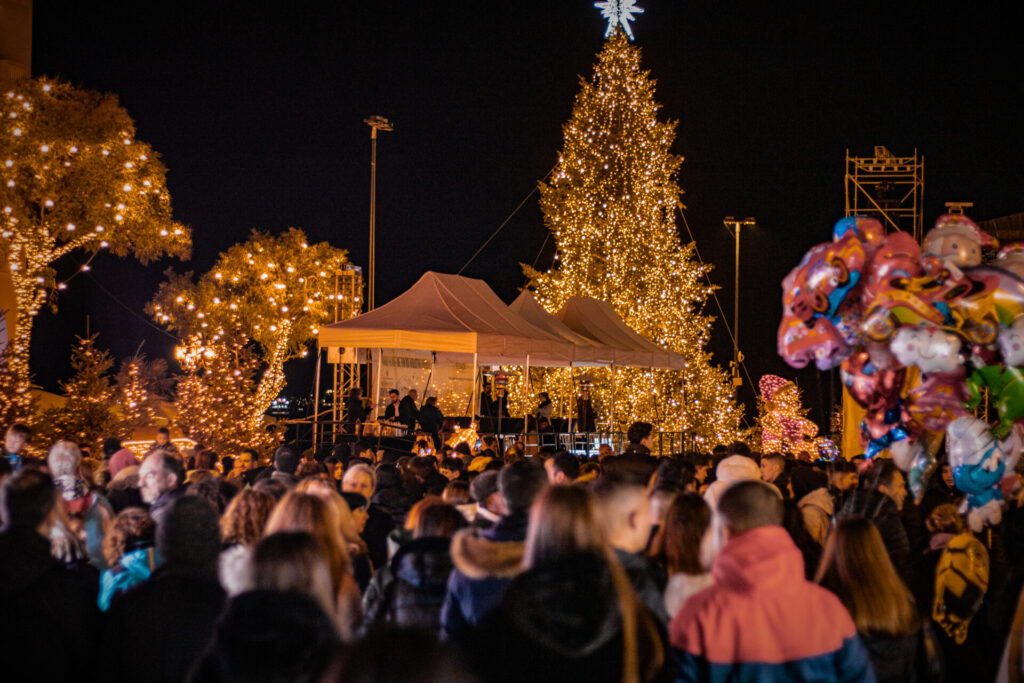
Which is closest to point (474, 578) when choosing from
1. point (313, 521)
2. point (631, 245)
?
point (313, 521)

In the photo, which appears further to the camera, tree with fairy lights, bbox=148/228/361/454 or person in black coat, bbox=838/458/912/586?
tree with fairy lights, bbox=148/228/361/454

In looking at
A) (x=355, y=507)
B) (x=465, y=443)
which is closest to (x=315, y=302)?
(x=465, y=443)

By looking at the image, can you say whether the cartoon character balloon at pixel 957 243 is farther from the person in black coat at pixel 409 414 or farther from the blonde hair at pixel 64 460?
the person in black coat at pixel 409 414

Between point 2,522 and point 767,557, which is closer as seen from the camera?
point 767,557

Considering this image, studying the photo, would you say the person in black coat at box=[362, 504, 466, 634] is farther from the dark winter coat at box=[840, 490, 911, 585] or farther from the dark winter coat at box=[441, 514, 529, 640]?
the dark winter coat at box=[840, 490, 911, 585]

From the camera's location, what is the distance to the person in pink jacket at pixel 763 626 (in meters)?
3.60

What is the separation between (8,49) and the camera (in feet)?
72.8

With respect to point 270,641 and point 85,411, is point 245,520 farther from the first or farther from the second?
point 85,411

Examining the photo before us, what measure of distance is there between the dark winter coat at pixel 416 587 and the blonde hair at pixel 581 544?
1.21m

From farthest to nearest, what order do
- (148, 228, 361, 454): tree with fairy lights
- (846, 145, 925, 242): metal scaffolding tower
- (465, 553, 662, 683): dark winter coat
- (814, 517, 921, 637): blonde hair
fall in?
1. (148, 228, 361, 454): tree with fairy lights
2. (846, 145, 925, 242): metal scaffolding tower
3. (814, 517, 921, 637): blonde hair
4. (465, 553, 662, 683): dark winter coat

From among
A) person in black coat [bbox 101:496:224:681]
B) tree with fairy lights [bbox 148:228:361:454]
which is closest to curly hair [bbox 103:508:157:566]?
person in black coat [bbox 101:496:224:681]

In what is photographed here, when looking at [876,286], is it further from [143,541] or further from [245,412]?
[245,412]

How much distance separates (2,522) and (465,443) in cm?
1160

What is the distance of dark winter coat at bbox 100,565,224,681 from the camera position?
11.8 feet
